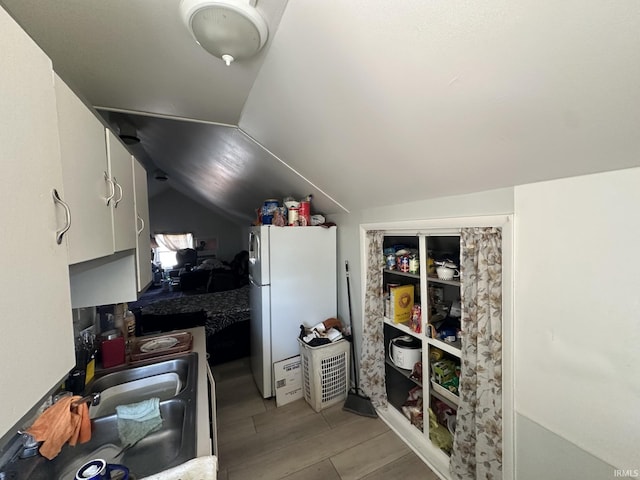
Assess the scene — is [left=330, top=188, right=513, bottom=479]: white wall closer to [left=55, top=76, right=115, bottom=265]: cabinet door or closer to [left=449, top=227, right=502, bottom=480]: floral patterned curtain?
[left=449, top=227, right=502, bottom=480]: floral patterned curtain

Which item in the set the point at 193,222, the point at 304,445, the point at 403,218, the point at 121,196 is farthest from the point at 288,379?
the point at 193,222

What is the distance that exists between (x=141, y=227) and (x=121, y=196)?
429 millimetres

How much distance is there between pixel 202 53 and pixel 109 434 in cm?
165

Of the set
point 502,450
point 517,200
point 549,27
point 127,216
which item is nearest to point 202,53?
point 127,216

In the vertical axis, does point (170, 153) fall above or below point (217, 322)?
above

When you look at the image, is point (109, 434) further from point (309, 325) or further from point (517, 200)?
point (517, 200)

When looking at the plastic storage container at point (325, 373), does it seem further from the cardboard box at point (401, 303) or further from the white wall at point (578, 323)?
the white wall at point (578, 323)

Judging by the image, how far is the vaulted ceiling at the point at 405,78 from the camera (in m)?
0.67

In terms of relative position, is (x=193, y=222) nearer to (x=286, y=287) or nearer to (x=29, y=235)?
(x=286, y=287)

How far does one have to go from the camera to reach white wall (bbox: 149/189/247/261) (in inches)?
269

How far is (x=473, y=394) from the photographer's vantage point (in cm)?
144

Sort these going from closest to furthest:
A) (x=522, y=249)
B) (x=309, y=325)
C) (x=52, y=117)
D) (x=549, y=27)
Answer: (x=52, y=117) < (x=549, y=27) < (x=522, y=249) < (x=309, y=325)

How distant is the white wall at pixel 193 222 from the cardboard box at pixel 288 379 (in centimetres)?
543

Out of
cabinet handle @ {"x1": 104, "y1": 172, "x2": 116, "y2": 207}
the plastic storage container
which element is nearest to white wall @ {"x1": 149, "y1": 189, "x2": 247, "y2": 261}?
the plastic storage container
